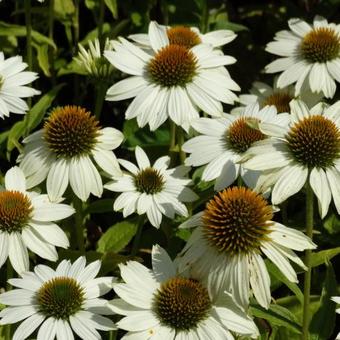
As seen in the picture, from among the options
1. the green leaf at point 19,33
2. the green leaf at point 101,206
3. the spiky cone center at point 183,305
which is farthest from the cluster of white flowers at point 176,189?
the green leaf at point 19,33

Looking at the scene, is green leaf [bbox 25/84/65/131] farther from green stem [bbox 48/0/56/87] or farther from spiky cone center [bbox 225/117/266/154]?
spiky cone center [bbox 225/117/266/154]

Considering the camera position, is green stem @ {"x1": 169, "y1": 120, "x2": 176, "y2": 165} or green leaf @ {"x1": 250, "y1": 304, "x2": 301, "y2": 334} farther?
green stem @ {"x1": 169, "y1": 120, "x2": 176, "y2": 165}

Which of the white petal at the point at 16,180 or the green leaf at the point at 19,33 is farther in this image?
the green leaf at the point at 19,33

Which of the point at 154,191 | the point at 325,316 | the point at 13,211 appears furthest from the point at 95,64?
the point at 325,316

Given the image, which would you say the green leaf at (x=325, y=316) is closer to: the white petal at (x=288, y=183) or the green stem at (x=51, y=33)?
the white petal at (x=288, y=183)

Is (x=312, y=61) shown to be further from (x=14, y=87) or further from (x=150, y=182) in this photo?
(x=14, y=87)

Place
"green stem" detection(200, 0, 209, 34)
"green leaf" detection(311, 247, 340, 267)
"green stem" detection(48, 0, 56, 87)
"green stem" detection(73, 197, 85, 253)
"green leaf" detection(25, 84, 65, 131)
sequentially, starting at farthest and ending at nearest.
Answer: "green stem" detection(200, 0, 209, 34), "green stem" detection(48, 0, 56, 87), "green leaf" detection(25, 84, 65, 131), "green stem" detection(73, 197, 85, 253), "green leaf" detection(311, 247, 340, 267)

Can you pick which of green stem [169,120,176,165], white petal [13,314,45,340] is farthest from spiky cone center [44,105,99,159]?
white petal [13,314,45,340]
